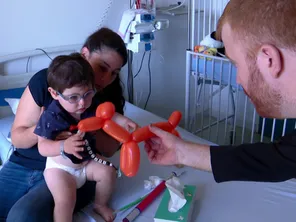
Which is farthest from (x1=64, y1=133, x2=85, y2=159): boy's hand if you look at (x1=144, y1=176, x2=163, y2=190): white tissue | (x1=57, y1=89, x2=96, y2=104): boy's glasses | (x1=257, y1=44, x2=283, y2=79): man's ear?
(x1=257, y1=44, x2=283, y2=79): man's ear

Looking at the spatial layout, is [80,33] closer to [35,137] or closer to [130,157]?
[35,137]

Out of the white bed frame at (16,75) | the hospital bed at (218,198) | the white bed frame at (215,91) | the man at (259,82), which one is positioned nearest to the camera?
the man at (259,82)

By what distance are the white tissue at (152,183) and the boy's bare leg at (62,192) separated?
288 millimetres

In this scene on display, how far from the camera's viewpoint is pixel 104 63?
125 centimetres

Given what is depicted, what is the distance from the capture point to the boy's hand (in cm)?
100

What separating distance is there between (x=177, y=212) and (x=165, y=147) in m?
0.21

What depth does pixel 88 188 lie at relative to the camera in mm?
1243

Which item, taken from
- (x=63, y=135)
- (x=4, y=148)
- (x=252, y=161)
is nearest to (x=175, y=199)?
(x=252, y=161)

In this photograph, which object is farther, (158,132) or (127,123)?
(127,123)

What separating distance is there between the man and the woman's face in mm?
354

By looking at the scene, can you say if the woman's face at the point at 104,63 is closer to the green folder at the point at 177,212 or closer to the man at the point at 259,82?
the man at the point at 259,82

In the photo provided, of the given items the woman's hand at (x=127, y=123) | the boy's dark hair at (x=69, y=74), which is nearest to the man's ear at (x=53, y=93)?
the boy's dark hair at (x=69, y=74)

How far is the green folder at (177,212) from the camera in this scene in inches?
41.3

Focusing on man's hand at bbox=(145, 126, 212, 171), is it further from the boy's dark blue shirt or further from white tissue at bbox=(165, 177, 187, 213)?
the boy's dark blue shirt
